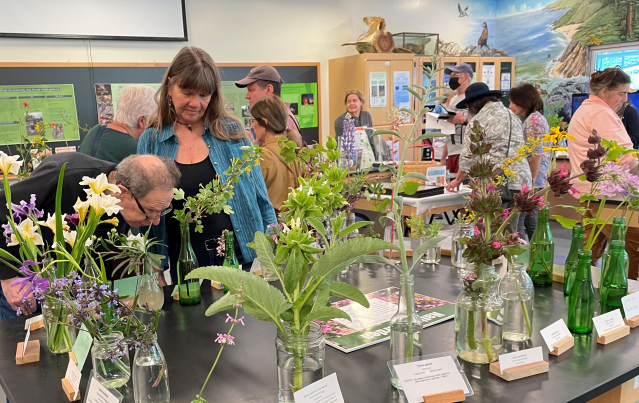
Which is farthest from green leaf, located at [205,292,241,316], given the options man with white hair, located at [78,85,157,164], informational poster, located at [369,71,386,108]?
informational poster, located at [369,71,386,108]

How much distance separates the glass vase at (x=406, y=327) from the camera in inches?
40.0

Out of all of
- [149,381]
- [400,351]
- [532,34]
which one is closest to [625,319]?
[400,351]

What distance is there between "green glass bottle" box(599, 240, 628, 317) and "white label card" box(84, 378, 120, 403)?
4.04 feet

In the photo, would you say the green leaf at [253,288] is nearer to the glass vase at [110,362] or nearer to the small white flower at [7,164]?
the glass vase at [110,362]

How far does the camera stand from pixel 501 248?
103 centimetres

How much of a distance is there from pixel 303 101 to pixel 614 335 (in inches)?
213

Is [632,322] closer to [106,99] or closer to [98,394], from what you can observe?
[98,394]

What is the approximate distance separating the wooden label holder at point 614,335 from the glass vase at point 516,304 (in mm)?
164

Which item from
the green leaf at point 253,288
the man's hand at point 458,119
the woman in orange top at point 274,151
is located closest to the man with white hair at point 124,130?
the woman in orange top at point 274,151

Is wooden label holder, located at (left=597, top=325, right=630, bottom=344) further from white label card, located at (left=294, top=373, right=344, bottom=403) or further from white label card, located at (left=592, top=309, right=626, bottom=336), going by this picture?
white label card, located at (left=294, top=373, right=344, bottom=403)

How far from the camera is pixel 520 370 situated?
107 centimetres

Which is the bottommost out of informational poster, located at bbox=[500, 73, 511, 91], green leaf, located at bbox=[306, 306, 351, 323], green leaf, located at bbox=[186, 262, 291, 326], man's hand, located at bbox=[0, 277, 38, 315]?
man's hand, located at bbox=[0, 277, 38, 315]

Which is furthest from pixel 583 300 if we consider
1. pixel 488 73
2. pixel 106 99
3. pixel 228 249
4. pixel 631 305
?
pixel 488 73

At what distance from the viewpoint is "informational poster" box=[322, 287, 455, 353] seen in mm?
1258
